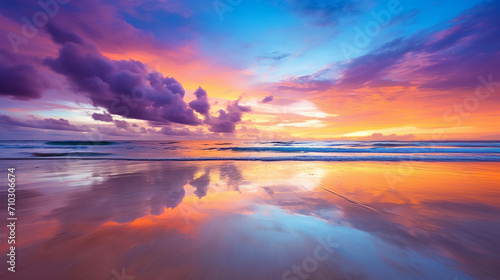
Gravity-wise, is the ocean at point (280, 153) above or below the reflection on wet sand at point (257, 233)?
above

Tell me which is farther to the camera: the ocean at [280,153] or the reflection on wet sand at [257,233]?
the ocean at [280,153]

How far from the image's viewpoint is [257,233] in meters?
3.25

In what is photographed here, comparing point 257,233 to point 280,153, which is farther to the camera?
point 280,153

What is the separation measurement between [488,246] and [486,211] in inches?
89.9

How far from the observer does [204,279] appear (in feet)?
7.05

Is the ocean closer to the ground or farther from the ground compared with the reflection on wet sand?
farther from the ground

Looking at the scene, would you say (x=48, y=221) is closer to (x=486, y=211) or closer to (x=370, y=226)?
(x=370, y=226)

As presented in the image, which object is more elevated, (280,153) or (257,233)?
(280,153)

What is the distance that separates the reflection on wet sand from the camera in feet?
7.66

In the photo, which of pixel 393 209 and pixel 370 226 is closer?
pixel 370 226

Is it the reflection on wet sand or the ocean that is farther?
the ocean

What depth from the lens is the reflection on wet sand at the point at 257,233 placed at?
7.66 feet

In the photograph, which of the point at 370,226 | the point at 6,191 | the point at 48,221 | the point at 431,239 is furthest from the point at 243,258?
the point at 6,191

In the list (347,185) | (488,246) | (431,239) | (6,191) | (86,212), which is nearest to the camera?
(488,246)
